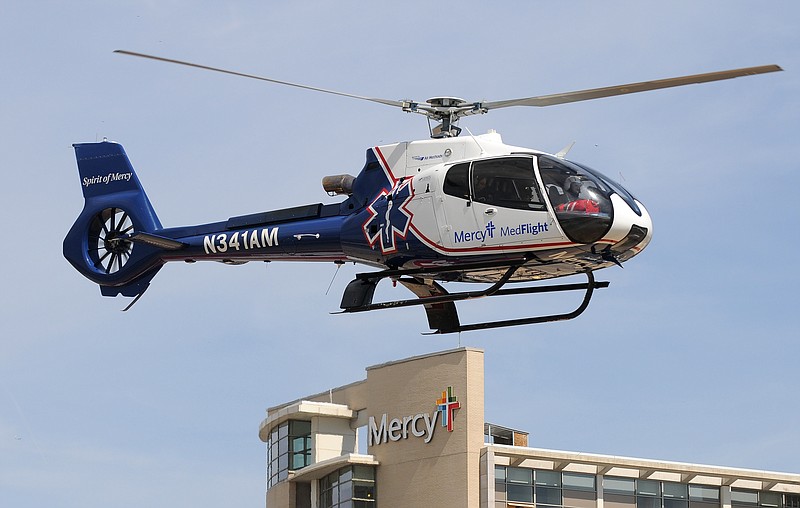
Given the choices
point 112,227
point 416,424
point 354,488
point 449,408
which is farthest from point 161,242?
point 354,488

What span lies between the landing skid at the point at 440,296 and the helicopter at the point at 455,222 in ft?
0.07

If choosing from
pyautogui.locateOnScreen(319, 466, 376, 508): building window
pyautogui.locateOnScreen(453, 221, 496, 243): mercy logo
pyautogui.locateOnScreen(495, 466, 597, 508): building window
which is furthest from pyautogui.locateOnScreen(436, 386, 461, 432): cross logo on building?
pyautogui.locateOnScreen(453, 221, 496, 243): mercy logo

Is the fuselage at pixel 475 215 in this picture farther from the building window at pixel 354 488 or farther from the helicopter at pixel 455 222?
the building window at pixel 354 488

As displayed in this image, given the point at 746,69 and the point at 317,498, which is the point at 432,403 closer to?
the point at 317,498

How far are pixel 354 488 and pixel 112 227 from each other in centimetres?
3050

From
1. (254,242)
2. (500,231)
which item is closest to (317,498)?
(254,242)

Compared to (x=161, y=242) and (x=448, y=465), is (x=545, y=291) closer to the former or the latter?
(x=161, y=242)

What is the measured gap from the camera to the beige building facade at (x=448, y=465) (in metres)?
66.1

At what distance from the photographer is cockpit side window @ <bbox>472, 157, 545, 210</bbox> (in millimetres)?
30422

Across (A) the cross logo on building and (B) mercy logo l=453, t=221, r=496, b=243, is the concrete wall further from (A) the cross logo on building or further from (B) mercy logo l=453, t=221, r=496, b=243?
(B) mercy logo l=453, t=221, r=496, b=243

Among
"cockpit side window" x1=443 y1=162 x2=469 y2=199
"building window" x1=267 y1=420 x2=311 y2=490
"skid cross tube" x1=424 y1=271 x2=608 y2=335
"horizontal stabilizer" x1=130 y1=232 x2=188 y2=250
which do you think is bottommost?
"skid cross tube" x1=424 y1=271 x2=608 y2=335

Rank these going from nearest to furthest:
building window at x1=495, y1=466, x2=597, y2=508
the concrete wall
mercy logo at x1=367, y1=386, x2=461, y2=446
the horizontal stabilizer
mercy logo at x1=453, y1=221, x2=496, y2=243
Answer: mercy logo at x1=453, y1=221, x2=496, y2=243 → the horizontal stabilizer → the concrete wall → building window at x1=495, y1=466, x2=597, y2=508 → mercy logo at x1=367, y1=386, x2=461, y2=446

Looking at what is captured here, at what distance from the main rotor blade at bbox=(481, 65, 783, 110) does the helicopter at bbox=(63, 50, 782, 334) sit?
0.02m

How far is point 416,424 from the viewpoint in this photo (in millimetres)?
67188
